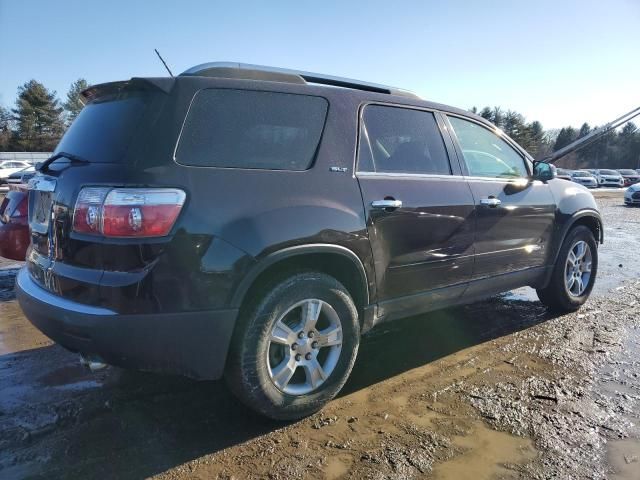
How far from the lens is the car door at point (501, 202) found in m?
3.99

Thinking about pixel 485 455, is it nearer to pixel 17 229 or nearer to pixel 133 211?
pixel 133 211

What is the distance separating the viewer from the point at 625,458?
262 centimetres

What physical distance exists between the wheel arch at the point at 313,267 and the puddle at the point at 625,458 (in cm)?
154

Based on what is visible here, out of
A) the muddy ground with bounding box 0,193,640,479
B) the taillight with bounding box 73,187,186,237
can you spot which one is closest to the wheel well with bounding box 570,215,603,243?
the muddy ground with bounding box 0,193,640,479

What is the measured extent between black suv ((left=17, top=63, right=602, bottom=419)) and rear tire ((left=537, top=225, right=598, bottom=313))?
160 cm

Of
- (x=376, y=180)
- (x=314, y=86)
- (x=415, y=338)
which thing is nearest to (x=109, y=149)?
(x=314, y=86)

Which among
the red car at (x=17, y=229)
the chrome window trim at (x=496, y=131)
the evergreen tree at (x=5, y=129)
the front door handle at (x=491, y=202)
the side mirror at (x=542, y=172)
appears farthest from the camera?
the evergreen tree at (x=5, y=129)

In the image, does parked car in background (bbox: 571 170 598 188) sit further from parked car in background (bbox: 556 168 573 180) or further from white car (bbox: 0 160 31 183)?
white car (bbox: 0 160 31 183)

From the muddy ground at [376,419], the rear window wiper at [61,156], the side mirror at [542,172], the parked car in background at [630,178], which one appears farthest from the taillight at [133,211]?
the parked car in background at [630,178]

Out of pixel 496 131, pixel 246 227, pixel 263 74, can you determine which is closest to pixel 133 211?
pixel 246 227

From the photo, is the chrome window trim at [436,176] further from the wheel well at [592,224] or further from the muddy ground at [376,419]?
the muddy ground at [376,419]

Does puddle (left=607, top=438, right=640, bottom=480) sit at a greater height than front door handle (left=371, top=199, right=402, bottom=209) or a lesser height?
lesser

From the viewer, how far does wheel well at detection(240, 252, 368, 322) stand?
2746mm

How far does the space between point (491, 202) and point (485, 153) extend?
499mm
